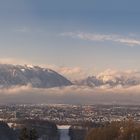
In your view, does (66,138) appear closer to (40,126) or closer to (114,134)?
(40,126)

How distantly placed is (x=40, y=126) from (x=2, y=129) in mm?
25988

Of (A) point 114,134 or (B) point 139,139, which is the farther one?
(A) point 114,134

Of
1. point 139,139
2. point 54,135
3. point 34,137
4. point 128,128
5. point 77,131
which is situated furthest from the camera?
point 77,131

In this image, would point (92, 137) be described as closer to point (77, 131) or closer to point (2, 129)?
point (2, 129)

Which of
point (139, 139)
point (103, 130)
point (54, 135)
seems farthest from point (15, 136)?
point (139, 139)

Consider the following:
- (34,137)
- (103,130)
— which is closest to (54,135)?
(103,130)

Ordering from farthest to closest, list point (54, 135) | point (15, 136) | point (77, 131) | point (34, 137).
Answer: point (77, 131) < point (54, 135) < point (15, 136) < point (34, 137)

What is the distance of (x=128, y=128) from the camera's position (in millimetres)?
133625

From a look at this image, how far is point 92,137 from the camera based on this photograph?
134 metres

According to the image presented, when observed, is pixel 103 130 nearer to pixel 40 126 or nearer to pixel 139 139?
pixel 139 139

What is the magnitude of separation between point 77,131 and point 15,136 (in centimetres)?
3426

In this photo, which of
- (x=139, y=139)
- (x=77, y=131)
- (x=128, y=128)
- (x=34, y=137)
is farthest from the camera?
(x=77, y=131)

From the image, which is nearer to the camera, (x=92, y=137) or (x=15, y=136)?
(x=92, y=137)

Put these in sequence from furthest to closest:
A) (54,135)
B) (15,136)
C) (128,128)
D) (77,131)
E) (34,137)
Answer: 1. (77,131)
2. (54,135)
3. (15,136)
4. (128,128)
5. (34,137)
